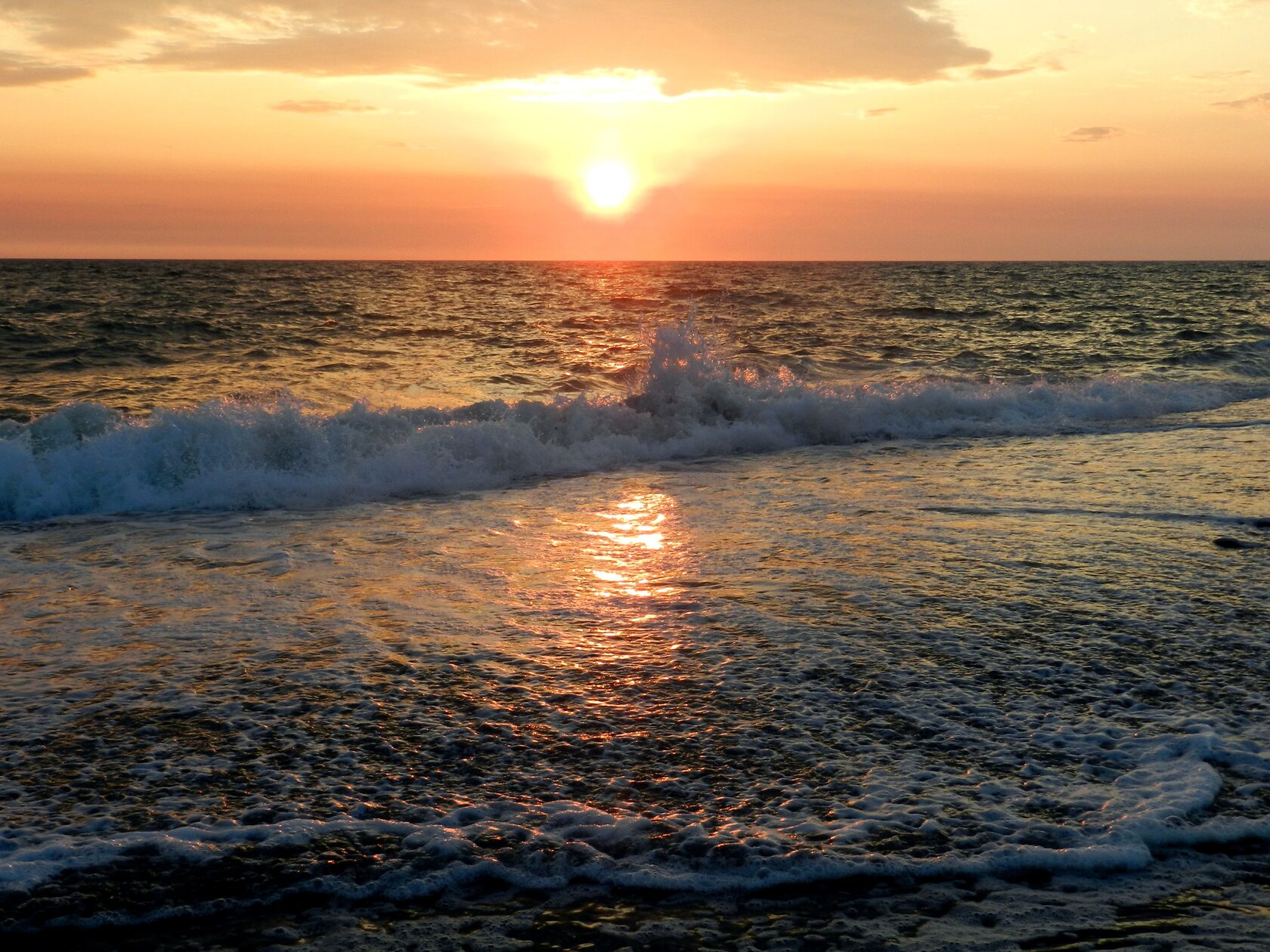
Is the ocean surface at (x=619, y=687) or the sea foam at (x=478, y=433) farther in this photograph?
the sea foam at (x=478, y=433)

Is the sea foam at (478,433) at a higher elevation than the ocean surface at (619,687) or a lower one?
higher

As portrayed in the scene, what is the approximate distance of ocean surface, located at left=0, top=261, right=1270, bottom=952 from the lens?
2.97m

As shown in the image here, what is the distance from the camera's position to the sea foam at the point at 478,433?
30.0 feet

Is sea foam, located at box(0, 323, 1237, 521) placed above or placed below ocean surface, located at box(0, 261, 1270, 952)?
above

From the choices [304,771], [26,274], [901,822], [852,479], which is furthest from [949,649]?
[26,274]

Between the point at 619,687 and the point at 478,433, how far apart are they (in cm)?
676

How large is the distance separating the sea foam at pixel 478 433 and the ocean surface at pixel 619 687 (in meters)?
0.07

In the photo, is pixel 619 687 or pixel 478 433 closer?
pixel 619 687

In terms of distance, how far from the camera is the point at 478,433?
10883 millimetres

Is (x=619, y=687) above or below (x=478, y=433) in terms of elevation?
below

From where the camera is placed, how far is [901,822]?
10.9 feet

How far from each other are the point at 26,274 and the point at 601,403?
49.5 m

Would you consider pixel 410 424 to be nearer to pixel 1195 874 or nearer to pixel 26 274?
pixel 1195 874

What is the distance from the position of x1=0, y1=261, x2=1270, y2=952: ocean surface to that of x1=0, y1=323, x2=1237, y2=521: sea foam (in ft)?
0.22
